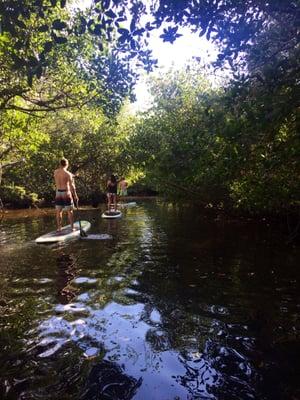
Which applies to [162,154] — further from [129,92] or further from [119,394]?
[119,394]

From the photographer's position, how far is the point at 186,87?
84.7 ft

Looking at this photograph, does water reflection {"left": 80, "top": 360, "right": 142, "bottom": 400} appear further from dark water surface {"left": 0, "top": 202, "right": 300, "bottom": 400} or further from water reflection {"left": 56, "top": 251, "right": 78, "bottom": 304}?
water reflection {"left": 56, "top": 251, "right": 78, "bottom": 304}

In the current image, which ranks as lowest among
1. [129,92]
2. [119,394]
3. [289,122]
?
[119,394]

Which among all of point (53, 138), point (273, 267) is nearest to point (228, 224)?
point (273, 267)

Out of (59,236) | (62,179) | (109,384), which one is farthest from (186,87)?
(109,384)

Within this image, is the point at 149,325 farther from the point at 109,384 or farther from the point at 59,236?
the point at 59,236

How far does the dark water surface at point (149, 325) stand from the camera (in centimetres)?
396

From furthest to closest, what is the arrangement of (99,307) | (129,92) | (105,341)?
(129,92) → (99,307) → (105,341)

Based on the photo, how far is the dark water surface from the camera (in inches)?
156

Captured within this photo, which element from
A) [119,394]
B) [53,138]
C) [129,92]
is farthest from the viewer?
[53,138]

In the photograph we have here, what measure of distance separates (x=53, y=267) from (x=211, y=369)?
5649 mm

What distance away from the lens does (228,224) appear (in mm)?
18406

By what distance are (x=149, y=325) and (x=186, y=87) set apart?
22.4 meters

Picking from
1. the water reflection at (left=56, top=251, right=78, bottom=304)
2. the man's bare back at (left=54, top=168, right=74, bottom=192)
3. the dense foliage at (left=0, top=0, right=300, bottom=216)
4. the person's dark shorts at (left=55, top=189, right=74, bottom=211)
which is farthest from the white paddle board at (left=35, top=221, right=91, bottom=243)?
the dense foliage at (left=0, top=0, right=300, bottom=216)
